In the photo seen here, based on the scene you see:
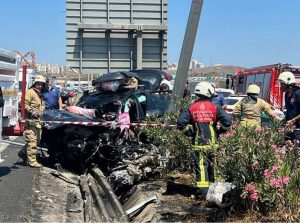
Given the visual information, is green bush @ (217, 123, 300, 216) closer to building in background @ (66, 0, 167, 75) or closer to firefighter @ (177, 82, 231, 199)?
firefighter @ (177, 82, 231, 199)

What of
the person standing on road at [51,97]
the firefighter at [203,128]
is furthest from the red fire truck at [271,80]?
the firefighter at [203,128]

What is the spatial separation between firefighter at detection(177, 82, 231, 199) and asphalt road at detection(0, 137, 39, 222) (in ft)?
7.32

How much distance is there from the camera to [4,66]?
328 inches

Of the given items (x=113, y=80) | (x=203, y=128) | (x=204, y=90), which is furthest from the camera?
(x=113, y=80)

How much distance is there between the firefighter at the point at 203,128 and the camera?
665 cm

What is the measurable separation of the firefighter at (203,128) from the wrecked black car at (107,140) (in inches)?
65.0

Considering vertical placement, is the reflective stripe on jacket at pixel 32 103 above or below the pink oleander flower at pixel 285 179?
above

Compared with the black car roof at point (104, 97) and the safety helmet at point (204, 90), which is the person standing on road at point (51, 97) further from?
the safety helmet at point (204, 90)

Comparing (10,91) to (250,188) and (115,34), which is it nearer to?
(115,34)

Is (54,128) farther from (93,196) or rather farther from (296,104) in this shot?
(296,104)

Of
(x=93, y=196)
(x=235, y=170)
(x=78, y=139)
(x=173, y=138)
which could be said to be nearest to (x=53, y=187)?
(x=93, y=196)

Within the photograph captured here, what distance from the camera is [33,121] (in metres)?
9.07

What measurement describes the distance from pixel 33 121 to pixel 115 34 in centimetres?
347

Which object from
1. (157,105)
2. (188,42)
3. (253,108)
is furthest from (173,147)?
(157,105)
